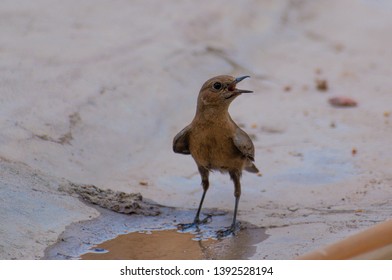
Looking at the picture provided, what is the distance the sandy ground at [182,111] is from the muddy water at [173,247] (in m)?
0.19

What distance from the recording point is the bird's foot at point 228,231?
6.56 metres

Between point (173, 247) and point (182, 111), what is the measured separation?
9.72ft

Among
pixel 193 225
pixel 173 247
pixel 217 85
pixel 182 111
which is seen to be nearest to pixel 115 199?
pixel 193 225

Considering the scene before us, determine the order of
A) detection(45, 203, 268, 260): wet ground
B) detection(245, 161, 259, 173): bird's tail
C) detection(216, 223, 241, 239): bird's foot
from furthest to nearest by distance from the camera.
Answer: detection(245, 161, 259, 173): bird's tail
detection(216, 223, 241, 239): bird's foot
detection(45, 203, 268, 260): wet ground

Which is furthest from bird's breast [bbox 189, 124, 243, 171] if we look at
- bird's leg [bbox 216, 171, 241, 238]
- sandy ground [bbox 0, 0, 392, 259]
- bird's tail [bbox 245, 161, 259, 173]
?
sandy ground [bbox 0, 0, 392, 259]

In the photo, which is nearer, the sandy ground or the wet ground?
the wet ground

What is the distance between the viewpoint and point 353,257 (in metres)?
4.78

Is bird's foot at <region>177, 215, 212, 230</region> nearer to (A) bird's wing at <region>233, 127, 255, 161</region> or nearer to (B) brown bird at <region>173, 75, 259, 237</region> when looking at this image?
(B) brown bird at <region>173, 75, 259, 237</region>

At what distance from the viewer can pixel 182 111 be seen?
8977 millimetres

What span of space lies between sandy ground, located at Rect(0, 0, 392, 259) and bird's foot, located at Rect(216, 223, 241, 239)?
0.63 feet

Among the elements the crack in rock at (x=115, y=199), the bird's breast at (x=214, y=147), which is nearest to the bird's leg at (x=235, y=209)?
the bird's breast at (x=214, y=147)

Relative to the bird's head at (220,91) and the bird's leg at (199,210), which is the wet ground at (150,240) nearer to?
the bird's leg at (199,210)

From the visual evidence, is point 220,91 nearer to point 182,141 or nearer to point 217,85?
point 217,85

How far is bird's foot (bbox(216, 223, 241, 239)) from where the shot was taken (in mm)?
6562
